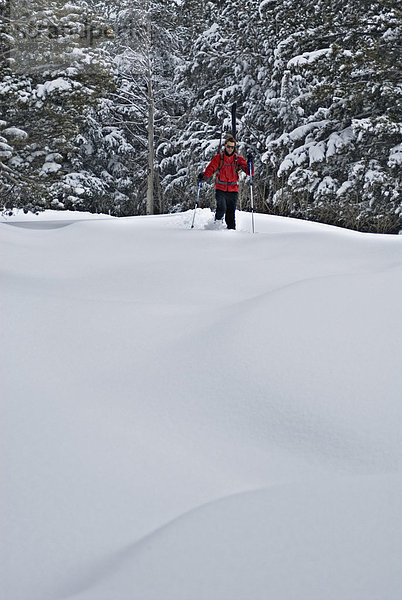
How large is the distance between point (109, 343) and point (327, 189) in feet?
44.8

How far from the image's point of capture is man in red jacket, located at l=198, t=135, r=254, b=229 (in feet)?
33.3

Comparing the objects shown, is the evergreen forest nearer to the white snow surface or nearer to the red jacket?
the red jacket

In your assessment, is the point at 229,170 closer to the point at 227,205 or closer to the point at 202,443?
the point at 227,205

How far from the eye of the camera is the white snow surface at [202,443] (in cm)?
179

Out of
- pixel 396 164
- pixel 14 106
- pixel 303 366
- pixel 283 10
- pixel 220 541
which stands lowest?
pixel 220 541

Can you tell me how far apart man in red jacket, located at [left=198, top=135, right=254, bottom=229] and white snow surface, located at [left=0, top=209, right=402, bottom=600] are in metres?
5.85

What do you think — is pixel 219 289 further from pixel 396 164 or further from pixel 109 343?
pixel 396 164

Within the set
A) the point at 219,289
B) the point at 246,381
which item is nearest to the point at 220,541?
the point at 246,381

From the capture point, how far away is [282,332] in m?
3.45

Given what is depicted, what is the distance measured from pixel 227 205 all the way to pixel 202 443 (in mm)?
8410

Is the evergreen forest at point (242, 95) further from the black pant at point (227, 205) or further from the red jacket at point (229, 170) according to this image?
the red jacket at point (229, 170)

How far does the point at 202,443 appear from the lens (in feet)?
8.20

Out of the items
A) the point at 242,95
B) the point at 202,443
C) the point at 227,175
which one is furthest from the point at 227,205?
the point at 242,95

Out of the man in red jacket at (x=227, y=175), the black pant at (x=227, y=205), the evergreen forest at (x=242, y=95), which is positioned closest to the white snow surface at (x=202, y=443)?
the man in red jacket at (x=227, y=175)
